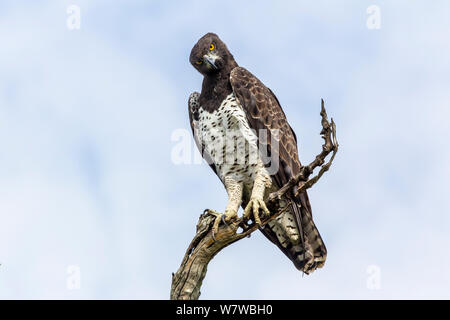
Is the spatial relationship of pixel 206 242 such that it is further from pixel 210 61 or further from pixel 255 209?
pixel 210 61

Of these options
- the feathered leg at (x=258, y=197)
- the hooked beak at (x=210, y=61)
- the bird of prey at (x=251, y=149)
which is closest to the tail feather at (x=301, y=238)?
the bird of prey at (x=251, y=149)

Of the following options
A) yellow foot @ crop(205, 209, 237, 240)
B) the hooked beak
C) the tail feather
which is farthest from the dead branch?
the hooked beak

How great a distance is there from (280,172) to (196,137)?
1.69m

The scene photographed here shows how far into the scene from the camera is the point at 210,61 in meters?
9.84

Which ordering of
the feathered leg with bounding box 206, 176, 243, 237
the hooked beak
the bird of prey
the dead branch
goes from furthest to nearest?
1. the hooked beak
2. the bird of prey
3. the feathered leg with bounding box 206, 176, 243, 237
4. the dead branch

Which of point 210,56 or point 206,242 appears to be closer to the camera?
point 206,242

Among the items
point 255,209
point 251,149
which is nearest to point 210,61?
point 251,149

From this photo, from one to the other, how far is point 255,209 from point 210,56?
2.62 meters

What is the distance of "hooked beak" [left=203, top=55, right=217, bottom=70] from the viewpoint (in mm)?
9828

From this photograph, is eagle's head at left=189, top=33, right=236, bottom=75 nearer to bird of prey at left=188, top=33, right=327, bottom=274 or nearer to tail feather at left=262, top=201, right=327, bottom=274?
bird of prey at left=188, top=33, right=327, bottom=274

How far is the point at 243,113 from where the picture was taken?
9.36 m

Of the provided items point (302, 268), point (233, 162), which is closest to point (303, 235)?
point (302, 268)

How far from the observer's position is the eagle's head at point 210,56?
9.88 meters

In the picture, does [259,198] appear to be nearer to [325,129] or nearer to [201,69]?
[325,129]
